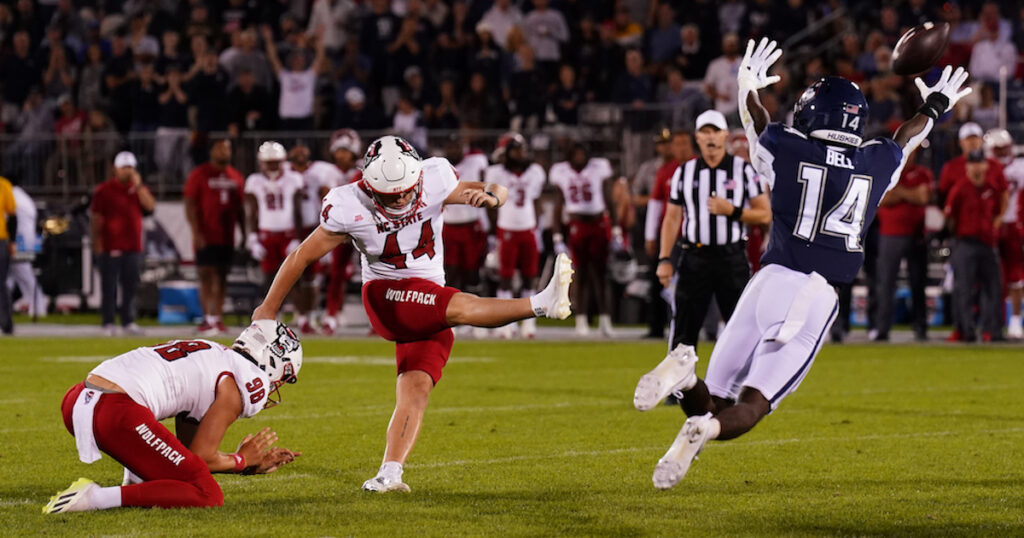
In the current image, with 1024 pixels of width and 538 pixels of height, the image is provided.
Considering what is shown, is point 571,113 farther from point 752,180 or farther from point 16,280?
point 752,180

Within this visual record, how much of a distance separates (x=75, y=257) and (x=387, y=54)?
496 cm

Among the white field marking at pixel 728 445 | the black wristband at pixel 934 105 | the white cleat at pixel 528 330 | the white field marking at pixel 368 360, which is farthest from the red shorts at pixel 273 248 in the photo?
the black wristband at pixel 934 105

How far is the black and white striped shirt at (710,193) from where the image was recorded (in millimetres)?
9180

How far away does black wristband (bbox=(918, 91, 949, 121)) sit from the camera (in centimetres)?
639

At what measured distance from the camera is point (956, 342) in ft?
48.5

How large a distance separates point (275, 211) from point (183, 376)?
401 inches

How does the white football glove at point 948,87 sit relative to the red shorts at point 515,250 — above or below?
above

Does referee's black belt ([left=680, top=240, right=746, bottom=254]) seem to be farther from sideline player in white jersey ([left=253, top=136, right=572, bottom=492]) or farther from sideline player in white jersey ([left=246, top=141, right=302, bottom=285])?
sideline player in white jersey ([left=246, top=141, right=302, bottom=285])

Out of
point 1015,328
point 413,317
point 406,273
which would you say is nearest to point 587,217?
point 1015,328

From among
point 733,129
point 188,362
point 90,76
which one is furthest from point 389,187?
point 90,76

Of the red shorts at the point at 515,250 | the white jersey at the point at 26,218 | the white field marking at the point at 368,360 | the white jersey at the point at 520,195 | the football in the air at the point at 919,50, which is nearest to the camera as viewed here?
the football in the air at the point at 919,50

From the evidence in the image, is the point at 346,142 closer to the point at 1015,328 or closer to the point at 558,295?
the point at 1015,328

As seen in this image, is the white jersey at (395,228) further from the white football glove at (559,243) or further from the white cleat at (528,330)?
the white football glove at (559,243)

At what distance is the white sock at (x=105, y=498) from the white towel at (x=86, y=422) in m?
0.13
